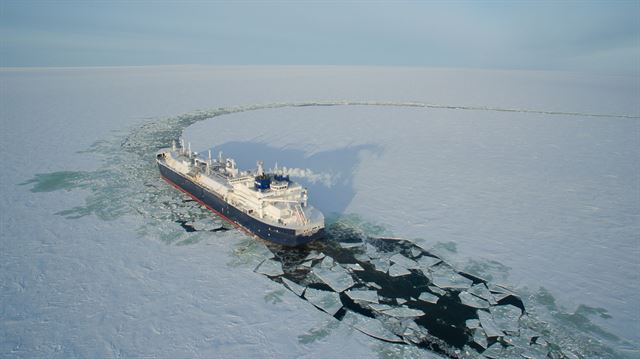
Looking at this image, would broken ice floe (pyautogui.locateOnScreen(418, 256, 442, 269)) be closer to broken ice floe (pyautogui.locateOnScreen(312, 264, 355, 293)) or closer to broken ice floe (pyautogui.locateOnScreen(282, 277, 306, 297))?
broken ice floe (pyautogui.locateOnScreen(312, 264, 355, 293))

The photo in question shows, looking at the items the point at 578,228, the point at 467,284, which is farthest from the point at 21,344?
the point at 578,228

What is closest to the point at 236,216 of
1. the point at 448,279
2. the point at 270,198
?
the point at 270,198

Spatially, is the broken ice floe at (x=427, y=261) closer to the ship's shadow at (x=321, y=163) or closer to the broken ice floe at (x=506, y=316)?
the broken ice floe at (x=506, y=316)

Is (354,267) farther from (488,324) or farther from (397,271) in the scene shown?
(488,324)

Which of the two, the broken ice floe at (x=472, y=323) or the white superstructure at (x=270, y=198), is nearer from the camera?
the broken ice floe at (x=472, y=323)

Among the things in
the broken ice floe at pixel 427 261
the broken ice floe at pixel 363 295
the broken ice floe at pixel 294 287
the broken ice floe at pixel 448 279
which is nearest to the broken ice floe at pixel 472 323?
the broken ice floe at pixel 448 279

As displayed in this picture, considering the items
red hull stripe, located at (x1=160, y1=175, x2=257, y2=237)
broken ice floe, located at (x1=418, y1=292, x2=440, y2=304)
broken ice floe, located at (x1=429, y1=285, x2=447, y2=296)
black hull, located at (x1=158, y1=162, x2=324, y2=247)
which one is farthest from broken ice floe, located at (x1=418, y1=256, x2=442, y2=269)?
red hull stripe, located at (x1=160, y1=175, x2=257, y2=237)

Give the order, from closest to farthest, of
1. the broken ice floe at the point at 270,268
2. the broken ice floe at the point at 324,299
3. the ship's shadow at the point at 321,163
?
the broken ice floe at the point at 324,299
the broken ice floe at the point at 270,268
the ship's shadow at the point at 321,163

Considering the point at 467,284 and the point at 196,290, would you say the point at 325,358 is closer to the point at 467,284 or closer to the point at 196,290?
the point at 196,290

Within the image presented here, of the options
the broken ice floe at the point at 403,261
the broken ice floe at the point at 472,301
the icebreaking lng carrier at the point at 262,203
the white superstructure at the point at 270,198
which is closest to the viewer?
the broken ice floe at the point at 472,301
